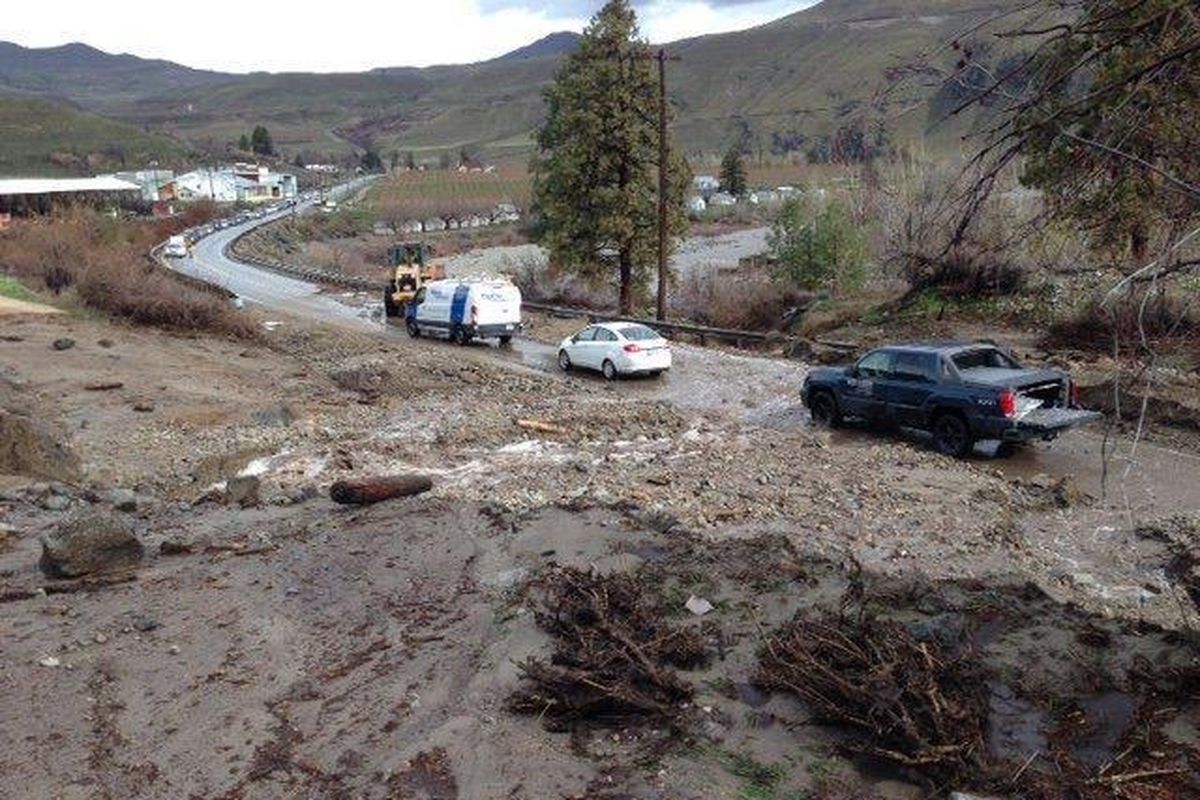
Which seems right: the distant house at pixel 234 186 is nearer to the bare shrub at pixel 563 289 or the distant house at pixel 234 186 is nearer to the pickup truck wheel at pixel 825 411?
the bare shrub at pixel 563 289

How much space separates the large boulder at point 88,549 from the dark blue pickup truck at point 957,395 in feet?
37.2

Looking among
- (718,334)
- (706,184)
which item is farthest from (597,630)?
(706,184)

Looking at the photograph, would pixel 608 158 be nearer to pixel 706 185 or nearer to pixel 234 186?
pixel 706 185

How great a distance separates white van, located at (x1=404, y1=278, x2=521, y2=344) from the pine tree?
6.72 m

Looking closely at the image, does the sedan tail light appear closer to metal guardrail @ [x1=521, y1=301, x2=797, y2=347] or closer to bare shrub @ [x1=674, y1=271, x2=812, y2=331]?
metal guardrail @ [x1=521, y1=301, x2=797, y2=347]

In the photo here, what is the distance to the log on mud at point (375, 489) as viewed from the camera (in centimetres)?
1230

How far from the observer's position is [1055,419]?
14.0 m

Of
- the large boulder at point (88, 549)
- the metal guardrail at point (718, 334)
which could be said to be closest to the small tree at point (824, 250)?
the metal guardrail at point (718, 334)

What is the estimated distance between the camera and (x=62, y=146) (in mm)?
154500

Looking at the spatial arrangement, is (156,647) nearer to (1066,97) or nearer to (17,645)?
(17,645)

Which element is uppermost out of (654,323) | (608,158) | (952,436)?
(608,158)

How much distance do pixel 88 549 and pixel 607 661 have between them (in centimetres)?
602

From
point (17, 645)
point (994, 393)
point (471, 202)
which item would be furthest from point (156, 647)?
point (471, 202)

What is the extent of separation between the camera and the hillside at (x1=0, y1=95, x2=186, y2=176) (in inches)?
5519
